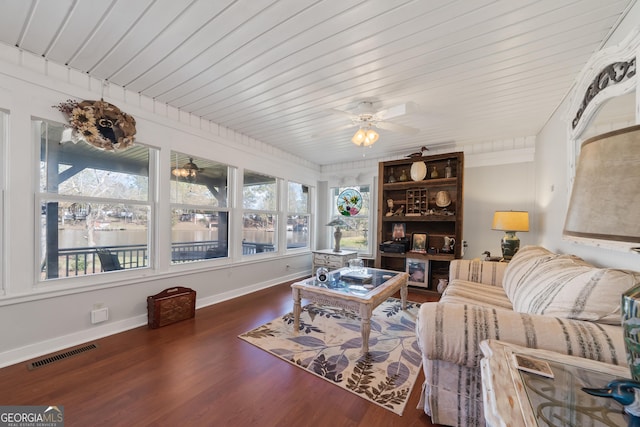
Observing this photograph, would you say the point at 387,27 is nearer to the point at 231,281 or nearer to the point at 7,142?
the point at 7,142

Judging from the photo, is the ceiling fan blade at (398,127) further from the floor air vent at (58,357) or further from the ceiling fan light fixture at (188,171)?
the floor air vent at (58,357)

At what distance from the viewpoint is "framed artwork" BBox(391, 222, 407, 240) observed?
4.43 metres

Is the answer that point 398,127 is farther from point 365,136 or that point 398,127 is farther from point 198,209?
point 198,209

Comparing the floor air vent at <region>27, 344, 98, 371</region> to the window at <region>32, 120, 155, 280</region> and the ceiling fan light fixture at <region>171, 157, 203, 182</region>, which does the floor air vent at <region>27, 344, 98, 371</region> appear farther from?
the ceiling fan light fixture at <region>171, 157, 203, 182</region>

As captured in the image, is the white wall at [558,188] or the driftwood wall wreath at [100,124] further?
the driftwood wall wreath at [100,124]

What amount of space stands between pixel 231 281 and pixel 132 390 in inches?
78.9

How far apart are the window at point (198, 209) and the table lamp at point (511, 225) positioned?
12.4 ft

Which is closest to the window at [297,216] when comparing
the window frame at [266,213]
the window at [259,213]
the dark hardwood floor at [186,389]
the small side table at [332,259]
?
the window frame at [266,213]

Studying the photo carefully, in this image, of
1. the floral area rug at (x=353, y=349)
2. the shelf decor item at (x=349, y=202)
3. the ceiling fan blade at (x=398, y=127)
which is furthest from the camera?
the shelf decor item at (x=349, y=202)

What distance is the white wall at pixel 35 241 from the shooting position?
1.94 metres

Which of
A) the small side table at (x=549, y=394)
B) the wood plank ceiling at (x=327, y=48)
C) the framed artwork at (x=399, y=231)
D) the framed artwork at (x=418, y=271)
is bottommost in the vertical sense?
the framed artwork at (x=418, y=271)

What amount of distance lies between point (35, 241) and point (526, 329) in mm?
3486

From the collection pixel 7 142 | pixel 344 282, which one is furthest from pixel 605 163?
pixel 7 142

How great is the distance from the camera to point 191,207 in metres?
3.25
